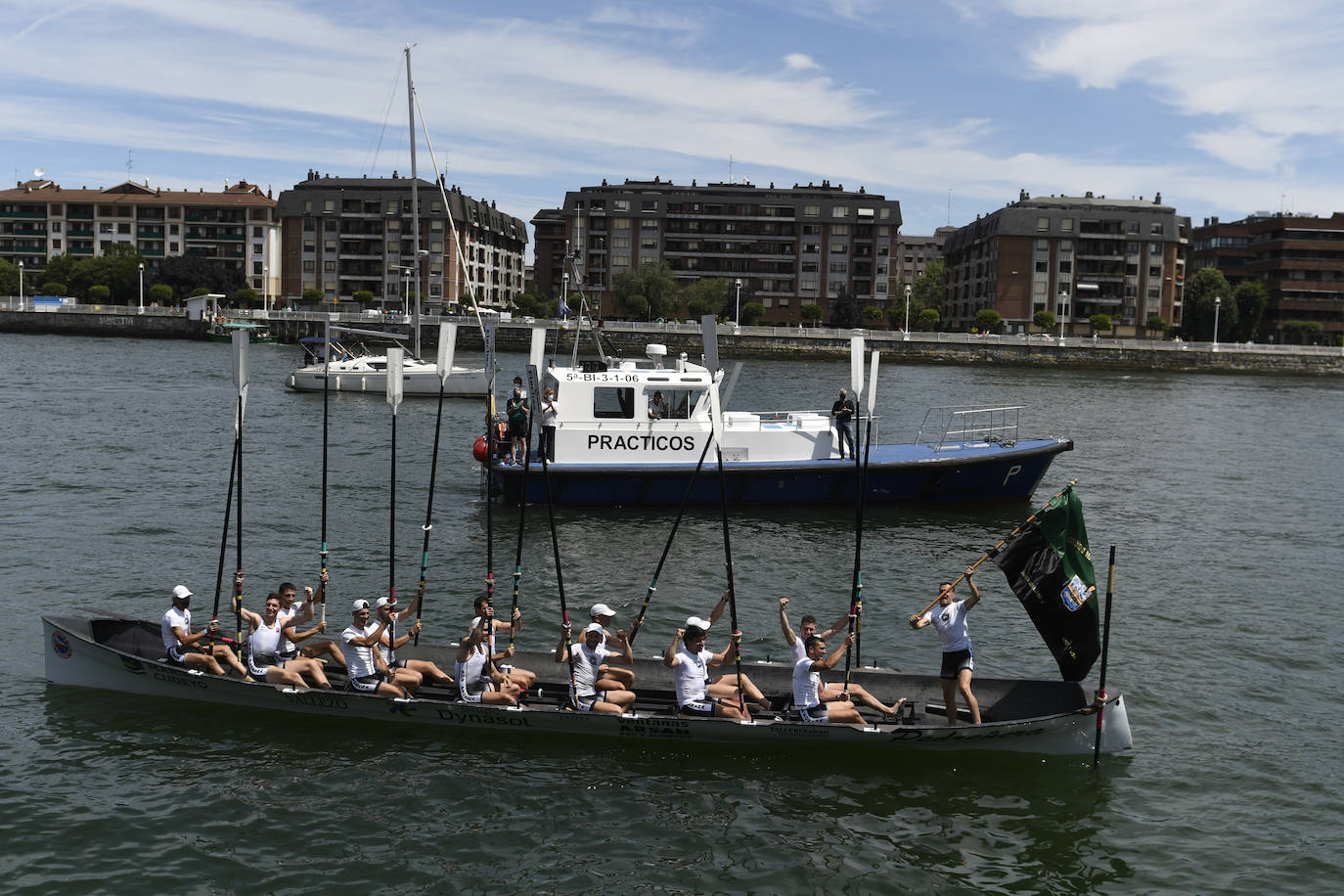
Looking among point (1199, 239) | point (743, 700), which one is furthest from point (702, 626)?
point (1199, 239)

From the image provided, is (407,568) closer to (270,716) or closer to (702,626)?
(270,716)

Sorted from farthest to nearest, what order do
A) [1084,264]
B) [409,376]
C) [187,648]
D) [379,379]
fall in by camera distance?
[1084,264] → [379,379] → [409,376] → [187,648]

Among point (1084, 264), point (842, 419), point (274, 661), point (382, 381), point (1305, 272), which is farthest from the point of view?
point (1305, 272)

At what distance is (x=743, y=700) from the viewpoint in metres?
13.6

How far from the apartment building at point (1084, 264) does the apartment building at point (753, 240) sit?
49.7 feet

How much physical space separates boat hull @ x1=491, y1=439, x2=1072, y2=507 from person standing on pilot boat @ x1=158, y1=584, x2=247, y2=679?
11966mm

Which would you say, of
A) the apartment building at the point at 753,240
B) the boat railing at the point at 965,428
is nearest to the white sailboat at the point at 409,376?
the boat railing at the point at 965,428

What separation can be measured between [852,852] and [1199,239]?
175 metres

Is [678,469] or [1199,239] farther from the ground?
[1199,239]

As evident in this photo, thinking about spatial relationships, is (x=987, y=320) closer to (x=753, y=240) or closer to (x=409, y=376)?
(x=753, y=240)

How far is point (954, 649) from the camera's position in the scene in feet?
43.0

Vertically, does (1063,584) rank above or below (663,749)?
above

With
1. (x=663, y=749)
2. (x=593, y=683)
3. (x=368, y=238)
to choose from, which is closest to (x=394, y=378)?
(x=593, y=683)

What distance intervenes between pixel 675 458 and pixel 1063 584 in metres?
14.0
